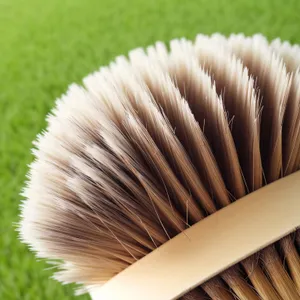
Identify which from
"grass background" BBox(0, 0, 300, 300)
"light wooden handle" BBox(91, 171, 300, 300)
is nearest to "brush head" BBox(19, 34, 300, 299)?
"light wooden handle" BBox(91, 171, 300, 300)

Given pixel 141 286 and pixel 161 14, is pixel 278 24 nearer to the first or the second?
pixel 161 14

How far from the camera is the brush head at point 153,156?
0.39 metres

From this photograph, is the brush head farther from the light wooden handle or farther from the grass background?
the grass background

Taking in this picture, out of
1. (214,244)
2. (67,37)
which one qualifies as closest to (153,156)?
(214,244)

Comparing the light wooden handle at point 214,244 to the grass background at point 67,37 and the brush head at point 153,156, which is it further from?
the grass background at point 67,37

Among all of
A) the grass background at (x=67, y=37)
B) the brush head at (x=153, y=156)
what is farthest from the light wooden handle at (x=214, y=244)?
the grass background at (x=67, y=37)

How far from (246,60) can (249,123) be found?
2.7 inches

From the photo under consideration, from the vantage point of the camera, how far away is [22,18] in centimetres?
98

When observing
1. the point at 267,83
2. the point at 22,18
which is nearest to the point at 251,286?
the point at 267,83

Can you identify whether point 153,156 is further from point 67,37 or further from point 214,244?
point 67,37

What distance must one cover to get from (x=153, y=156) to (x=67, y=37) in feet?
1.99

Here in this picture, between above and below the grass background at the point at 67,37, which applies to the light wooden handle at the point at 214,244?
below

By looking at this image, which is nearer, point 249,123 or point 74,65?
point 249,123

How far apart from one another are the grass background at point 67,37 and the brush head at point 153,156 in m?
0.40
